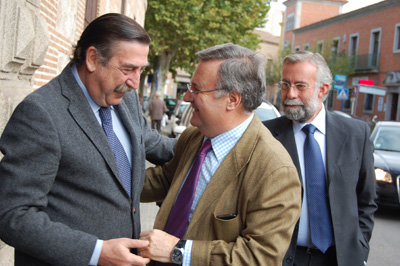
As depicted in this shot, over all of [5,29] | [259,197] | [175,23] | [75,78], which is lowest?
[259,197]

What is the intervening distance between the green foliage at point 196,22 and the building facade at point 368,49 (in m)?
7.17

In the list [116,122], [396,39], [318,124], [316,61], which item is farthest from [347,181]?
[396,39]

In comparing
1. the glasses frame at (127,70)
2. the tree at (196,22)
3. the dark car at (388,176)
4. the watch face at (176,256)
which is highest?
the tree at (196,22)

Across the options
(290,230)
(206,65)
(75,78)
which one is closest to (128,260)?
(290,230)

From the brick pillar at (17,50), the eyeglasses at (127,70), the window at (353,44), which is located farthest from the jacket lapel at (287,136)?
the window at (353,44)

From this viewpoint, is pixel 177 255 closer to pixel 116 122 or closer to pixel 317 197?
pixel 116 122

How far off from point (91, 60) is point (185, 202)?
73 centimetres

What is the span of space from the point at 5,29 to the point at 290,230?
7.72ft

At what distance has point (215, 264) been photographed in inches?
73.4

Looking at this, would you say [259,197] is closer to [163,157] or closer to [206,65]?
[206,65]

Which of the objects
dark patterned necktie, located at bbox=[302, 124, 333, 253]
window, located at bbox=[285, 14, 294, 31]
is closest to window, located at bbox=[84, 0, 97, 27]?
dark patterned necktie, located at bbox=[302, 124, 333, 253]

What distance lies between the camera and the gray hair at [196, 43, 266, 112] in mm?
2078

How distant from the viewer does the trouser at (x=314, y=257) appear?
275 cm

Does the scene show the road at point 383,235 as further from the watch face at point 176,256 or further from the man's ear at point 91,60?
the man's ear at point 91,60
